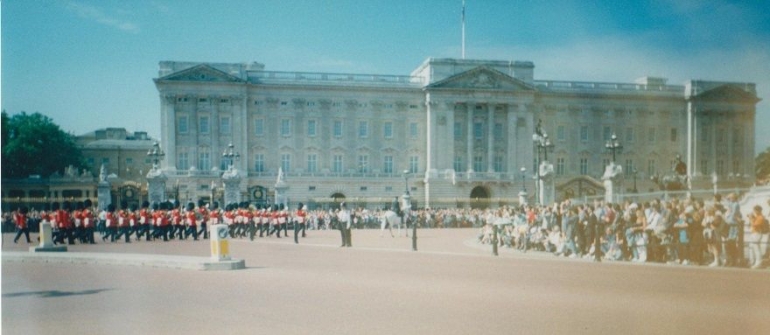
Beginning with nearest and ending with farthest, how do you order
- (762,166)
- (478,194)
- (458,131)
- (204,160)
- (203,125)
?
(762,166) → (204,160) → (203,125) → (478,194) → (458,131)

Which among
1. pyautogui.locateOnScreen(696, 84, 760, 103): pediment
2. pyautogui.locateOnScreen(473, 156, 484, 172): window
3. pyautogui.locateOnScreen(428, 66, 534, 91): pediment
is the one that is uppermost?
pyautogui.locateOnScreen(428, 66, 534, 91): pediment

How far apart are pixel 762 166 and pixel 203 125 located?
4490cm

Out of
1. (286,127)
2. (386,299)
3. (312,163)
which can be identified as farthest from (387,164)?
(386,299)

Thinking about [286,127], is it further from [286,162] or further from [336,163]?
[336,163]

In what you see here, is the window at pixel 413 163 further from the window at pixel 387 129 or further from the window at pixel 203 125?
the window at pixel 203 125

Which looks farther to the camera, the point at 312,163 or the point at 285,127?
the point at 312,163

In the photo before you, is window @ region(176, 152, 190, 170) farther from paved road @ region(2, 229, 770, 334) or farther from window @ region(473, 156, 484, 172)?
paved road @ region(2, 229, 770, 334)

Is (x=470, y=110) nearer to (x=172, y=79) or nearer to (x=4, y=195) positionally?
(x=172, y=79)

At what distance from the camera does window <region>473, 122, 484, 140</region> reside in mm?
61306

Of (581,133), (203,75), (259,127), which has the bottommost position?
(581,133)

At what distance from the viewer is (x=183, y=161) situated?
179ft

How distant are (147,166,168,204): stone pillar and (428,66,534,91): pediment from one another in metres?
29.9

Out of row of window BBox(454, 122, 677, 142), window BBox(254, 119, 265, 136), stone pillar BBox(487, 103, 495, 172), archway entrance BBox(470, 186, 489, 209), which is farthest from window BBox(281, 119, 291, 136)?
stone pillar BBox(487, 103, 495, 172)

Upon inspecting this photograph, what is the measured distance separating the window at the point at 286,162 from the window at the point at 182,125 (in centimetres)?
846
